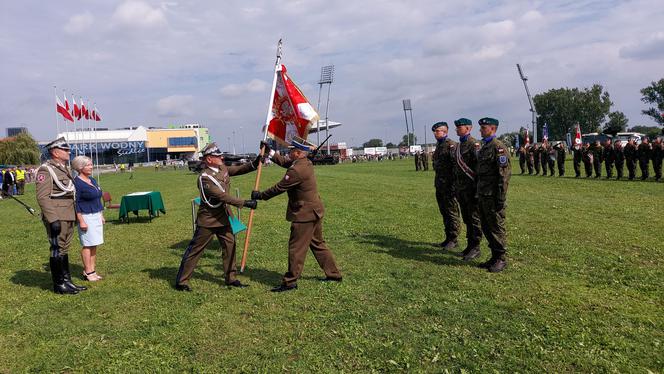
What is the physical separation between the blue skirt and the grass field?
27.7 inches

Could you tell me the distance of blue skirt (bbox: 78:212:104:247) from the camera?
650 cm

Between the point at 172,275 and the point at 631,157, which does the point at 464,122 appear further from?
the point at 631,157

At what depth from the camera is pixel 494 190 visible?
6574 millimetres

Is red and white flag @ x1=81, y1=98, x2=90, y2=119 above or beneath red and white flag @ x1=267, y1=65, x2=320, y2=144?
above

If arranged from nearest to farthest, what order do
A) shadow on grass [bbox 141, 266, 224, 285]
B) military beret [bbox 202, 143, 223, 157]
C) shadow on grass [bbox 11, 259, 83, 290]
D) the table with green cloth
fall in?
military beret [bbox 202, 143, 223, 157] < shadow on grass [bbox 141, 266, 224, 285] < shadow on grass [bbox 11, 259, 83, 290] < the table with green cloth

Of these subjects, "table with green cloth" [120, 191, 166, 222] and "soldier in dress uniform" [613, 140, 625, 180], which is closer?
"table with green cloth" [120, 191, 166, 222]

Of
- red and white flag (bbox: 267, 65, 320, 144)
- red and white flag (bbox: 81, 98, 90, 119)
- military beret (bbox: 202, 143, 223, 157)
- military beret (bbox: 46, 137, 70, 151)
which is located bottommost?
military beret (bbox: 202, 143, 223, 157)

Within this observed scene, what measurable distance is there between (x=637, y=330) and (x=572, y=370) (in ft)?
3.81

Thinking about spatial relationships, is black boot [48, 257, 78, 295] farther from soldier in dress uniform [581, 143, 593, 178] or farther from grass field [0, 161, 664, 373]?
soldier in dress uniform [581, 143, 593, 178]

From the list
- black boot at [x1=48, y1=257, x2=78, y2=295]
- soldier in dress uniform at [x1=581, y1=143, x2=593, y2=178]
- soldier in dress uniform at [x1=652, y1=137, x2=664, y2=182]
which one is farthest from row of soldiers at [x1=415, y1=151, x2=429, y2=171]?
black boot at [x1=48, y1=257, x2=78, y2=295]

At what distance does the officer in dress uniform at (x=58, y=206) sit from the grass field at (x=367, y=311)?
340 millimetres

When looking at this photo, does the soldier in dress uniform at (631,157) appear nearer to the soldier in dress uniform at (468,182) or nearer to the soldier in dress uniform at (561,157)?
the soldier in dress uniform at (561,157)

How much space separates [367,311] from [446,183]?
372cm

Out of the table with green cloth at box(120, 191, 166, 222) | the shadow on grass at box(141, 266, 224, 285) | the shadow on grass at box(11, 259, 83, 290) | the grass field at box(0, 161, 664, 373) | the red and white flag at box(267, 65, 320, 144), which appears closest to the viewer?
the grass field at box(0, 161, 664, 373)
